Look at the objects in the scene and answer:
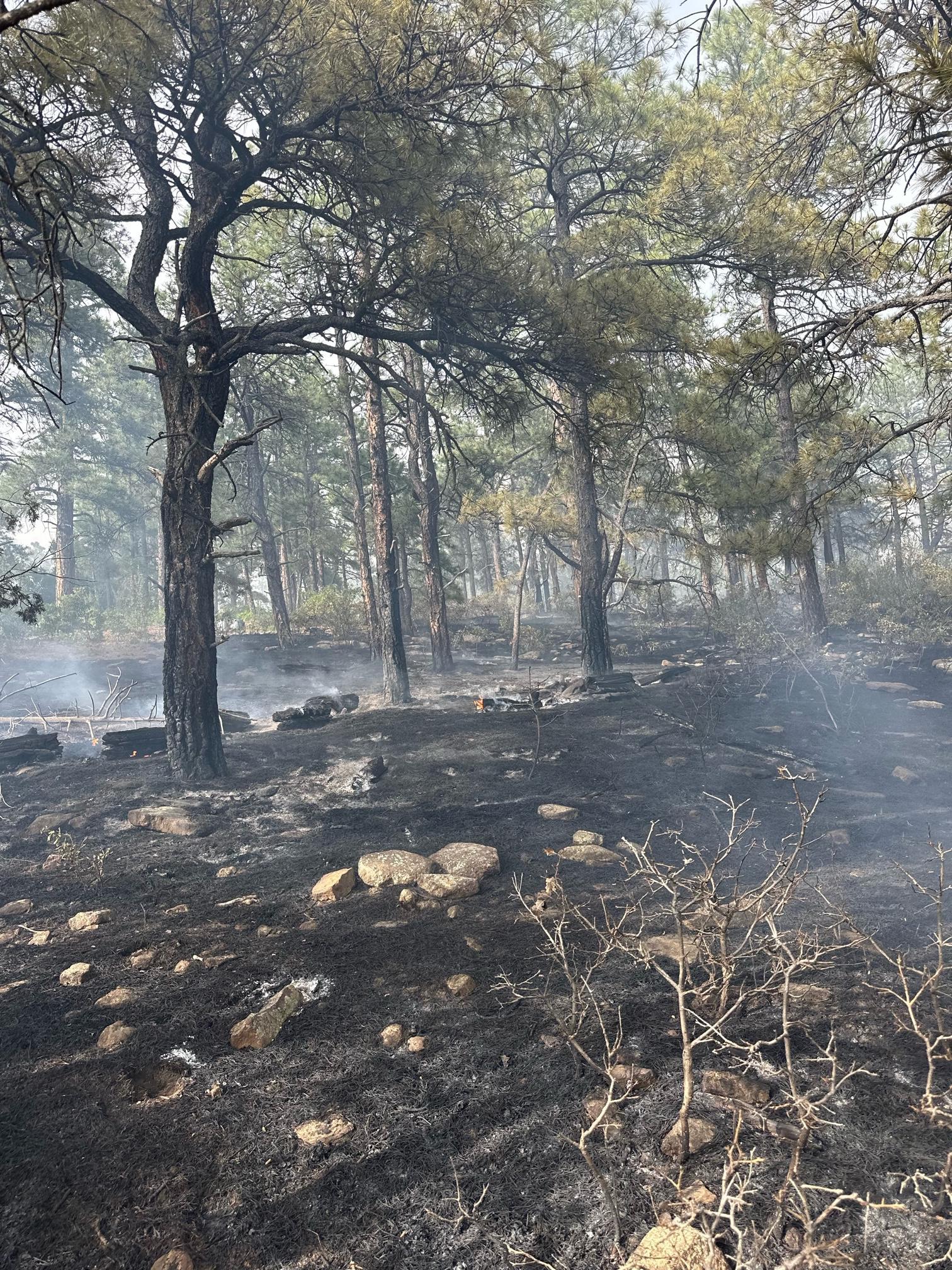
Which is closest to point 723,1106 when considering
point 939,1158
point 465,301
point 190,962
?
point 939,1158

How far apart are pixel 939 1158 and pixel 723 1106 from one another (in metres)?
0.67

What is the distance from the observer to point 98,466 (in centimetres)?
3153

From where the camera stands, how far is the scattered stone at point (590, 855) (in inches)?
219

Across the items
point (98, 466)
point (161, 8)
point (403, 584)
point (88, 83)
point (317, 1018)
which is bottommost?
point (317, 1018)

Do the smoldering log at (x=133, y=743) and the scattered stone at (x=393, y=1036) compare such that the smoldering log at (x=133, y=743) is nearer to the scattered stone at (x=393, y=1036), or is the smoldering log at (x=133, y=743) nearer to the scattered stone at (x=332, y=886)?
the scattered stone at (x=332, y=886)

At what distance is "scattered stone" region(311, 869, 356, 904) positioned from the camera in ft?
16.1

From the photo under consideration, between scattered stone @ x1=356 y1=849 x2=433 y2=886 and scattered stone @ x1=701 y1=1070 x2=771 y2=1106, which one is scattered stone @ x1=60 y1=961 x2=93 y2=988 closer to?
scattered stone @ x1=356 y1=849 x2=433 y2=886

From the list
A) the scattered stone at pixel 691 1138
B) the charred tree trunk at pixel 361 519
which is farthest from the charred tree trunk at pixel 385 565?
the scattered stone at pixel 691 1138

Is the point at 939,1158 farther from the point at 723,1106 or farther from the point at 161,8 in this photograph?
the point at 161,8

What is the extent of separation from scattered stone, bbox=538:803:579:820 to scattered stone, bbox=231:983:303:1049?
3536 millimetres

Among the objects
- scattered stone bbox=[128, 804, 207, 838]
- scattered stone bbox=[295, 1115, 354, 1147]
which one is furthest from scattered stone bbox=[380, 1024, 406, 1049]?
scattered stone bbox=[128, 804, 207, 838]

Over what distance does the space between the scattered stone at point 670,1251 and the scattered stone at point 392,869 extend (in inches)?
128

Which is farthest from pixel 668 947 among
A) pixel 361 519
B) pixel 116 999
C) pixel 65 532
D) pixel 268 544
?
pixel 65 532

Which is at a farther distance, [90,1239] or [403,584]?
[403,584]
